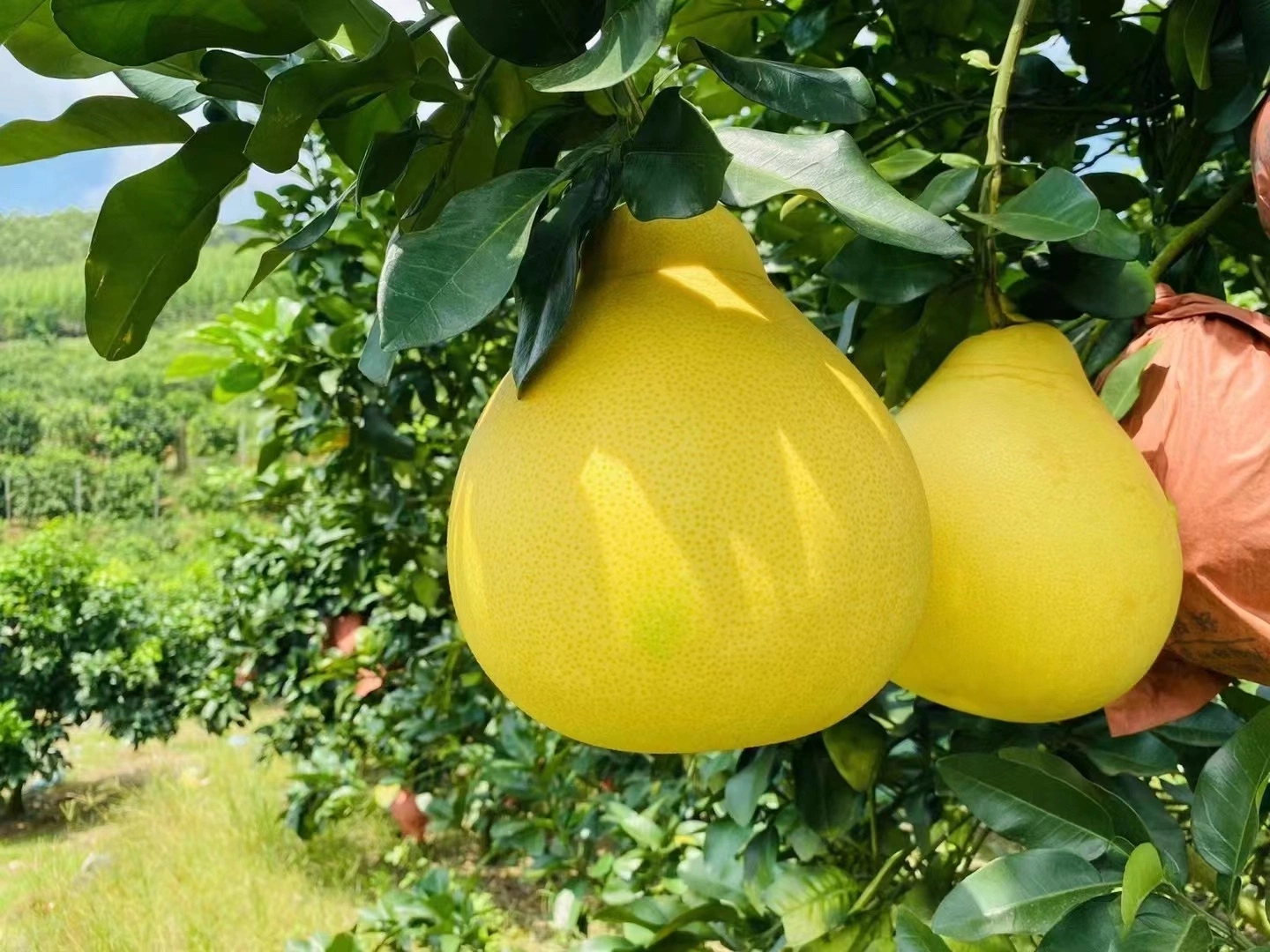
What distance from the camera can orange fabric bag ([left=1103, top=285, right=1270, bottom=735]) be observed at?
18.4 inches

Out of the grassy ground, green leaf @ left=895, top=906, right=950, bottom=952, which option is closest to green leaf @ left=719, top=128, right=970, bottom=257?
green leaf @ left=895, top=906, right=950, bottom=952

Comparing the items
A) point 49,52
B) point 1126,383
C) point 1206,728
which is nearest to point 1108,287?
point 1126,383

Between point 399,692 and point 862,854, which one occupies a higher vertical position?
point 862,854

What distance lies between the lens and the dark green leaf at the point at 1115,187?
66 cm

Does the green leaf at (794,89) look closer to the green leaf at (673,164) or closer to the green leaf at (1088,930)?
the green leaf at (673,164)

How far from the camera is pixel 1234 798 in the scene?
0.48m

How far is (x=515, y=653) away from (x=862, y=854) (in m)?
0.73

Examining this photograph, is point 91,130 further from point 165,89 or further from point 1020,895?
point 1020,895

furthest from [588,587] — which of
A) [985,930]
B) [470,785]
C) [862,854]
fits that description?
[470,785]

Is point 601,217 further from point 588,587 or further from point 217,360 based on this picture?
point 217,360

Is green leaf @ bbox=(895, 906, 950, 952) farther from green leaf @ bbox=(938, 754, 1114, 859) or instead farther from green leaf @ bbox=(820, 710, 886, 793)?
green leaf @ bbox=(820, 710, 886, 793)

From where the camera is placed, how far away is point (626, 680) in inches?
12.7

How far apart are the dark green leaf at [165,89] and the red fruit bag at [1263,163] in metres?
0.47

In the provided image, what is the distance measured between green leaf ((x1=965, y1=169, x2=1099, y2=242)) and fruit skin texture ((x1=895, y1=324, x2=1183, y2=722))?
8 centimetres
